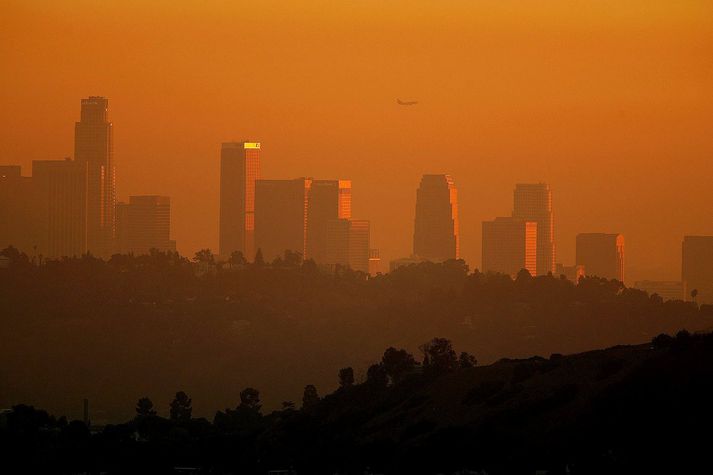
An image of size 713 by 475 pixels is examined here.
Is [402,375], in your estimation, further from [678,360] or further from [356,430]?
[678,360]

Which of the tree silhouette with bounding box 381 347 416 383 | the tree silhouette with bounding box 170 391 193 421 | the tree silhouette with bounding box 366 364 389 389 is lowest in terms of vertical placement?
the tree silhouette with bounding box 170 391 193 421

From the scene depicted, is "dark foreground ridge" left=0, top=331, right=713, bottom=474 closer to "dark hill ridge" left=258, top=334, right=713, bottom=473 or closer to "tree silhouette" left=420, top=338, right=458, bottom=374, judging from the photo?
"dark hill ridge" left=258, top=334, right=713, bottom=473

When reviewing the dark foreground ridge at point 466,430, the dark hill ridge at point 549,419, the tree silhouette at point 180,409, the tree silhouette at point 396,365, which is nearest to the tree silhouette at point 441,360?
the tree silhouette at point 396,365

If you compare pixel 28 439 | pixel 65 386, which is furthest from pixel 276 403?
pixel 28 439

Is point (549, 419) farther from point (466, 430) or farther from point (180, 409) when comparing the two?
point (180, 409)

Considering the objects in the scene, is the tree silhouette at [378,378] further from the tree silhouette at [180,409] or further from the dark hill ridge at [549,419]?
the tree silhouette at [180,409]

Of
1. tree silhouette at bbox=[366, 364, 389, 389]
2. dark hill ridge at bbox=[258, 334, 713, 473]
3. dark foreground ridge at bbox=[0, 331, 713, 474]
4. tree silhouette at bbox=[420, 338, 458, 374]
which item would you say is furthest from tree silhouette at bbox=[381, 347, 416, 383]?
dark hill ridge at bbox=[258, 334, 713, 473]

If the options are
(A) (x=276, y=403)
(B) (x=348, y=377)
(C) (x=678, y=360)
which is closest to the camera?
(C) (x=678, y=360)

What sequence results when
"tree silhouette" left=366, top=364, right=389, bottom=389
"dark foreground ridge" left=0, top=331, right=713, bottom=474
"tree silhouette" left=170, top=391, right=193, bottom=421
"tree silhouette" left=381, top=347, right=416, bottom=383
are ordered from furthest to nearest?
"tree silhouette" left=170, top=391, right=193, bottom=421 → "tree silhouette" left=381, top=347, right=416, bottom=383 → "tree silhouette" left=366, top=364, right=389, bottom=389 → "dark foreground ridge" left=0, top=331, right=713, bottom=474
